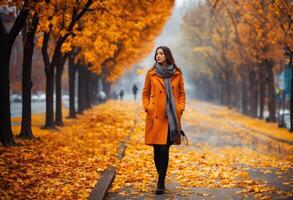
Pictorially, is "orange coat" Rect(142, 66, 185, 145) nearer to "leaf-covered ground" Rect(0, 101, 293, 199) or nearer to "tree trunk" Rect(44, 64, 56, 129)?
"leaf-covered ground" Rect(0, 101, 293, 199)

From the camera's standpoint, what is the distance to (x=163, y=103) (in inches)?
344

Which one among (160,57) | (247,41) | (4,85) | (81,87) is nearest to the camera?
(160,57)

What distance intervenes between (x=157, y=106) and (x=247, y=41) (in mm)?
32270

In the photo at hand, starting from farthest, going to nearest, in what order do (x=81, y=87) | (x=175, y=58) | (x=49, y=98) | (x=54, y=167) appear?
(x=175, y=58) < (x=81, y=87) < (x=49, y=98) < (x=54, y=167)

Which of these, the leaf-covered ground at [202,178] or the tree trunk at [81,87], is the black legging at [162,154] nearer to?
the leaf-covered ground at [202,178]

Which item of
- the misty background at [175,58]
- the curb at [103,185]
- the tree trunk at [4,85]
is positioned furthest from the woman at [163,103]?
the misty background at [175,58]

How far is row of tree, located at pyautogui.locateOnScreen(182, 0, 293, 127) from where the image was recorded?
2958 cm

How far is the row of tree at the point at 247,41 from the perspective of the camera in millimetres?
29578

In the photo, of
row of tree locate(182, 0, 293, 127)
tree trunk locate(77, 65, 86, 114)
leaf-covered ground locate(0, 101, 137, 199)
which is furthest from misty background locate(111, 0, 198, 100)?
leaf-covered ground locate(0, 101, 137, 199)

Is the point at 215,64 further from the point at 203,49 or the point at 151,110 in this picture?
the point at 151,110

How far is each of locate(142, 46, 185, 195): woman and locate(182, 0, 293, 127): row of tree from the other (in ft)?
27.3

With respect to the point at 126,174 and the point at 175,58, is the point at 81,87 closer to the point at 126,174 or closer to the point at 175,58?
the point at 126,174

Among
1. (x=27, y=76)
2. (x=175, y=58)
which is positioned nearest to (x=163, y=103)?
(x=27, y=76)

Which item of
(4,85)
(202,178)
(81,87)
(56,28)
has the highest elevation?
(56,28)
